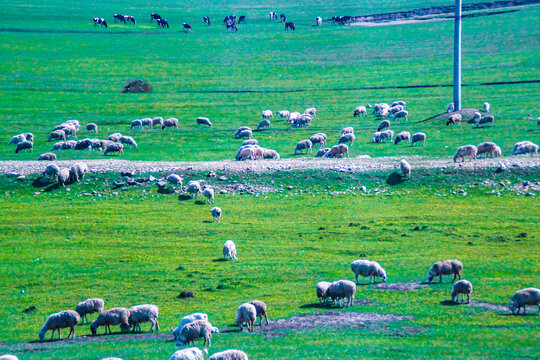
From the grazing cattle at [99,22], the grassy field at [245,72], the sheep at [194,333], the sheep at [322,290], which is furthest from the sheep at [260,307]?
the grazing cattle at [99,22]

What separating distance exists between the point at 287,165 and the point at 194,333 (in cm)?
1855

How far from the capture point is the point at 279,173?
1313 inches

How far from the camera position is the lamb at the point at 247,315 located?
689 inches

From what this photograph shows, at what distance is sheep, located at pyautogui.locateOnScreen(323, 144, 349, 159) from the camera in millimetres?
36781

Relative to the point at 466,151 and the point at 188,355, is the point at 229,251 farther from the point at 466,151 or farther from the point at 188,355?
the point at 466,151

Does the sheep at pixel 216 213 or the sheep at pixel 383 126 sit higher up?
the sheep at pixel 383 126

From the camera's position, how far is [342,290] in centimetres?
1914

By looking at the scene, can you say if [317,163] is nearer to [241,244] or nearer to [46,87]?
[241,244]

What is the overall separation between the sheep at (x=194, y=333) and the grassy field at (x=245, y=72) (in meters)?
23.3

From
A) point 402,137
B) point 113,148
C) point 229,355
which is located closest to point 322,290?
point 229,355

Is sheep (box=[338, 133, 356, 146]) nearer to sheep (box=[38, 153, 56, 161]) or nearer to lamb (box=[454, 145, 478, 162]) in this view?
lamb (box=[454, 145, 478, 162])

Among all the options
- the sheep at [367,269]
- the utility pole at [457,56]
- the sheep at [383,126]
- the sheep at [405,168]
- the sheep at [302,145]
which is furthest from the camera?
the utility pole at [457,56]

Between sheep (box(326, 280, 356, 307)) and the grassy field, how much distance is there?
67.7ft

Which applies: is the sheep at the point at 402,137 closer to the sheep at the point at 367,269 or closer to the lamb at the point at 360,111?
the lamb at the point at 360,111
